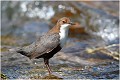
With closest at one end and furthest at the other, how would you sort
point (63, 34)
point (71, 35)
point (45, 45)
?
point (63, 34) < point (45, 45) < point (71, 35)

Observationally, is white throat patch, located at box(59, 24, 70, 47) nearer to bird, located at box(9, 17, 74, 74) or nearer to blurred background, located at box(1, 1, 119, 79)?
bird, located at box(9, 17, 74, 74)

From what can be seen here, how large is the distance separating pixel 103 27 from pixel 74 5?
1.24 m

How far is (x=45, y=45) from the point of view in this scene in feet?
16.3

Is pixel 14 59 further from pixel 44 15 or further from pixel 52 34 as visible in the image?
pixel 44 15

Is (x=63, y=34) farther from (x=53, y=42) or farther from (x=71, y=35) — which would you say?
(x=71, y=35)

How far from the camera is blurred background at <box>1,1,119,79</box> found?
590 cm

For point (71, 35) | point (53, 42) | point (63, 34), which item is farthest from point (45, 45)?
Result: point (71, 35)

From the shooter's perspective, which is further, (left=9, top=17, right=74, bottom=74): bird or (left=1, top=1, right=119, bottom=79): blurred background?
(left=1, top=1, right=119, bottom=79): blurred background

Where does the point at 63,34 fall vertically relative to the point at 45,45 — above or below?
above

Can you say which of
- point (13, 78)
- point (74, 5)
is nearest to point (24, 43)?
point (74, 5)

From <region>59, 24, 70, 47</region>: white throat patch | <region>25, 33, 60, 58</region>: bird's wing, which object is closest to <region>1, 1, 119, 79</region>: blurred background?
<region>25, 33, 60, 58</region>: bird's wing

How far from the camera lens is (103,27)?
9.73 m

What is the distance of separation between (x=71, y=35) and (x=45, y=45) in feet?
13.9

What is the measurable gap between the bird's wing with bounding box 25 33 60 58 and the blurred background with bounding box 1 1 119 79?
1.24 feet
